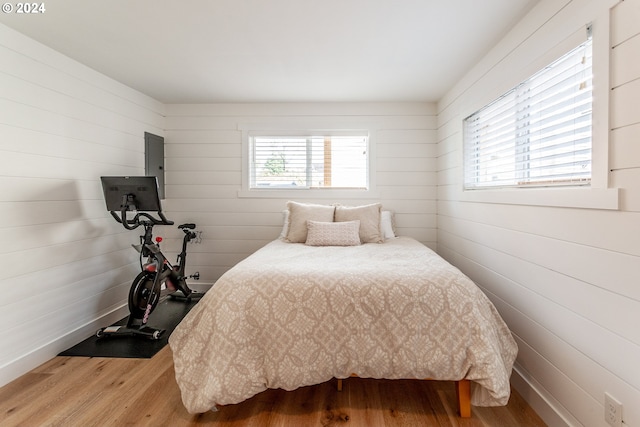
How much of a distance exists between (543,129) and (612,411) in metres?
1.43

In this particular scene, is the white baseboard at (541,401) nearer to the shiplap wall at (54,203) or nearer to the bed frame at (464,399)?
the bed frame at (464,399)

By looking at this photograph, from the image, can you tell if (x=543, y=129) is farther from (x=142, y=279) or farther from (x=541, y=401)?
(x=142, y=279)

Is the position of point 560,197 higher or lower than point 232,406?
higher

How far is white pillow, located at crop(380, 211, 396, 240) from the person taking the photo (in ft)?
10.6

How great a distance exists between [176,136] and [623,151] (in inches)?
159

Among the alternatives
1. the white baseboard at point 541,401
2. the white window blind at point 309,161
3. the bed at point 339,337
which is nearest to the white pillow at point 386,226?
the white window blind at point 309,161

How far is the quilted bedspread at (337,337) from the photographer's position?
1.62m

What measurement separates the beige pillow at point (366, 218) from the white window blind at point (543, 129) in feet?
3.33

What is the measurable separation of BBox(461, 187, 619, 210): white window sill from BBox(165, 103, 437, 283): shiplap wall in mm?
1381

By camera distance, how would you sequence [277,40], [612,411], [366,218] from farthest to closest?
[366,218], [277,40], [612,411]

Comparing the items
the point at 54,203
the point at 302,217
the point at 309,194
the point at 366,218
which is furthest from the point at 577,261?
the point at 54,203

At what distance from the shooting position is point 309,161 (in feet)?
12.5

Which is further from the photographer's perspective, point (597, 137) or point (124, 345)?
point (124, 345)

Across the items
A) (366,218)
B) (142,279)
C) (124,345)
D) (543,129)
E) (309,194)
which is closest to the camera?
(543,129)
